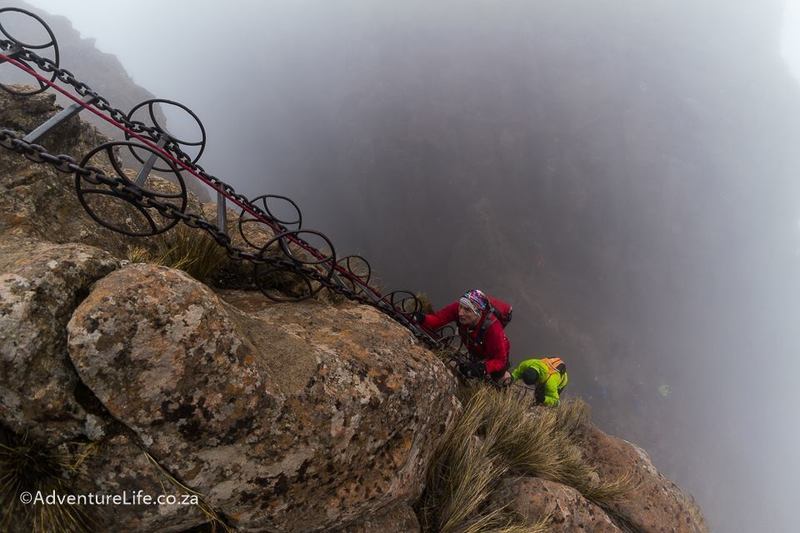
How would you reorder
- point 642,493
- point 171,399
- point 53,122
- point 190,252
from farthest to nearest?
1. point 642,493
2. point 190,252
3. point 53,122
4. point 171,399

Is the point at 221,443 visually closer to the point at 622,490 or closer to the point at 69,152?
the point at 69,152

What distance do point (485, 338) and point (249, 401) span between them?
12.4 feet

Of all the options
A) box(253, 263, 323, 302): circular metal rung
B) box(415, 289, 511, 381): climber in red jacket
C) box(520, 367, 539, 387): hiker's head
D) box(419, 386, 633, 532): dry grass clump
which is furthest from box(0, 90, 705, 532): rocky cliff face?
box(520, 367, 539, 387): hiker's head

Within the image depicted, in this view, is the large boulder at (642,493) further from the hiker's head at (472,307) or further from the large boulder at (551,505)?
the hiker's head at (472,307)

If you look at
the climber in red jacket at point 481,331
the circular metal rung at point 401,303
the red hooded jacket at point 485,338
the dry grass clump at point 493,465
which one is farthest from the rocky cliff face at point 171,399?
the red hooded jacket at point 485,338

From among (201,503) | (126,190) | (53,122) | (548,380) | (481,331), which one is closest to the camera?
(201,503)

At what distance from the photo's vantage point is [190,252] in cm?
340

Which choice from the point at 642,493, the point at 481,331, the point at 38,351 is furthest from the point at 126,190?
the point at 642,493

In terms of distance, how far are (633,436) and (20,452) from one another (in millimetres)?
37311

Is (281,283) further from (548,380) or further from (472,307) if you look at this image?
(548,380)

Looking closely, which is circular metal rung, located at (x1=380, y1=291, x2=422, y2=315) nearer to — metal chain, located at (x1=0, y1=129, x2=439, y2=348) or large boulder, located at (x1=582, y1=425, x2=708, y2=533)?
metal chain, located at (x1=0, y1=129, x2=439, y2=348)

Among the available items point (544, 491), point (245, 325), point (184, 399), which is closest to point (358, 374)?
point (245, 325)

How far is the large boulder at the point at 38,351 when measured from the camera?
5.62ft

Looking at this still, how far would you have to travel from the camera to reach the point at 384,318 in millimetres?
3660
